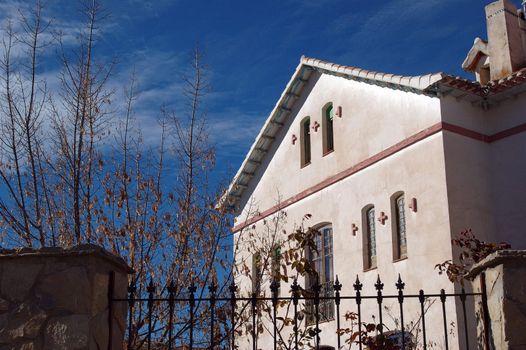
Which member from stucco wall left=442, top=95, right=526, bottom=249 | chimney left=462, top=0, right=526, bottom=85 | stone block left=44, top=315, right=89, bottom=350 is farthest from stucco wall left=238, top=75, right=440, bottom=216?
stone block left=44, top=315, right=89, bottom=350

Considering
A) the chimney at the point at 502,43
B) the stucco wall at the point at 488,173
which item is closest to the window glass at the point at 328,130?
the chimney at the point at 502,43

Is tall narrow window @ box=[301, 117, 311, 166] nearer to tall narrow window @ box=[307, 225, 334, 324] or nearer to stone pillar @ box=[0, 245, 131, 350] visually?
tall narrow window @ box=[307, 225, 334, 324]

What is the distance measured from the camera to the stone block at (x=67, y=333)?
220 inches

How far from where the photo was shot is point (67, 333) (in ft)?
18.4

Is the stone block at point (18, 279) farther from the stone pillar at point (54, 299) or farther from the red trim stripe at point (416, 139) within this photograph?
the red trim stripe at point (416, 139)

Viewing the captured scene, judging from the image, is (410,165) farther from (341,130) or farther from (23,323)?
(23,323)

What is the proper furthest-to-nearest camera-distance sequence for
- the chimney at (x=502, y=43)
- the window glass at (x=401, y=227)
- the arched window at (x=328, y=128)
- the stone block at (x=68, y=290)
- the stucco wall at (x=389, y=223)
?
the arched window at (x=328, y=128) < the chimney at (x=502, y=43) < the window glass at (x=401, y=227) < the stucco wall at (x=389, y=223) < the stone block at (x=68, y=290)

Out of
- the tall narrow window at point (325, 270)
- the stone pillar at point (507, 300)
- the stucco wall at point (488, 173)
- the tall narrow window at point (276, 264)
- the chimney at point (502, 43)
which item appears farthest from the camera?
the tall narrow window at point (325, 270)

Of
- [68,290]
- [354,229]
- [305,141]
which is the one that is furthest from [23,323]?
[305,141]

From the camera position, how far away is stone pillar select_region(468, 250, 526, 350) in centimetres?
595

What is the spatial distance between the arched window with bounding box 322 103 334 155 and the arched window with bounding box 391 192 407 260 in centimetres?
328

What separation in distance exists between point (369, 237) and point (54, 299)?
451 inches

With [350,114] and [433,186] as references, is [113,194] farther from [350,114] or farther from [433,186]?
[350,114]

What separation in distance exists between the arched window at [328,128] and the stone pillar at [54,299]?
1308 centimetres
